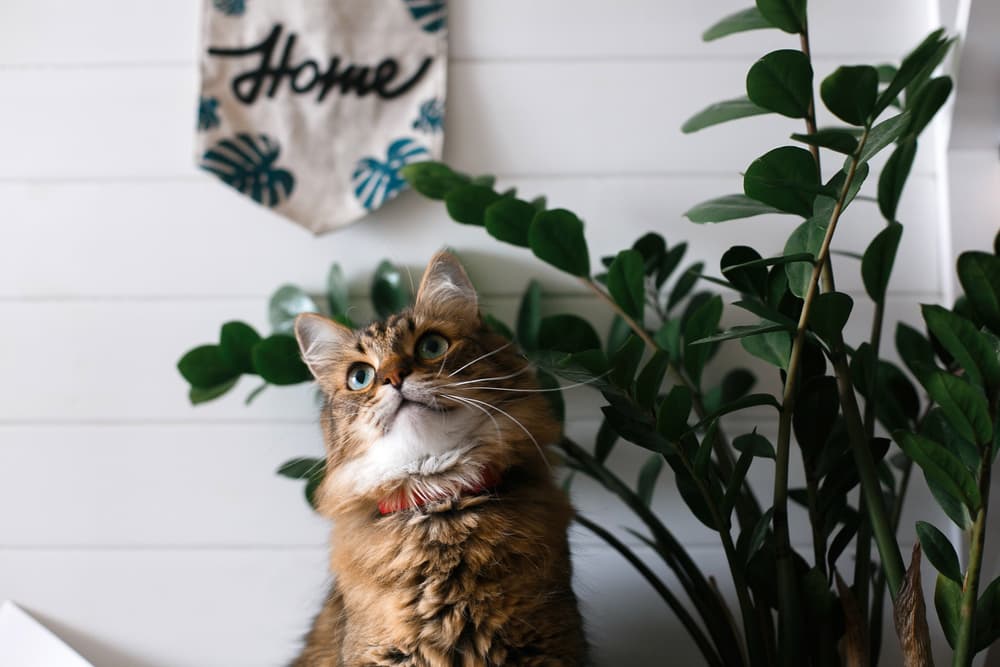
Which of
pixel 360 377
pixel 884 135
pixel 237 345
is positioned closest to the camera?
pixel 884 135

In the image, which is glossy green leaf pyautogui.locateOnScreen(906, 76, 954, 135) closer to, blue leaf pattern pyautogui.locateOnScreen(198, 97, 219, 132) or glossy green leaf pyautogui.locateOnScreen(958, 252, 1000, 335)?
glossy green leaf pyautogui.locateOnScreen(958, 252, 1000, 335)

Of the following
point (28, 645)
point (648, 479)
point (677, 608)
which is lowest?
point (28, 645)

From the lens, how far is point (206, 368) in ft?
3.93

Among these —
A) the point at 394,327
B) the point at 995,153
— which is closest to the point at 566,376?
the point at 394,327

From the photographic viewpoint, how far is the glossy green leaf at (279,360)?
3.73ft

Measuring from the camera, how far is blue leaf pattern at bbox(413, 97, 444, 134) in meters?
1.35

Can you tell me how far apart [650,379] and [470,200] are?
352 millimetres

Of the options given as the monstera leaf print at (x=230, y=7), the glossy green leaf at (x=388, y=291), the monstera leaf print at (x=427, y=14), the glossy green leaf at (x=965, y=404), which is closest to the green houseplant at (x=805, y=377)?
the glossy green leaf at (x=965, y=404)

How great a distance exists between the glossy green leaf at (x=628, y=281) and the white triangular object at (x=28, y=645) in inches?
43.1

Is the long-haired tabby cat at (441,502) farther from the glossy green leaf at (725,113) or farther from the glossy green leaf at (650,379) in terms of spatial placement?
the glossy green leaf at (725,113)

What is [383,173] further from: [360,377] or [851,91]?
[851,91]

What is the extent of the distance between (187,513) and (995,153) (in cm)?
150

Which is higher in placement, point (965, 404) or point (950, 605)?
point (965, 404)

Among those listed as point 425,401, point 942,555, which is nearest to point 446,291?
point 425,401
